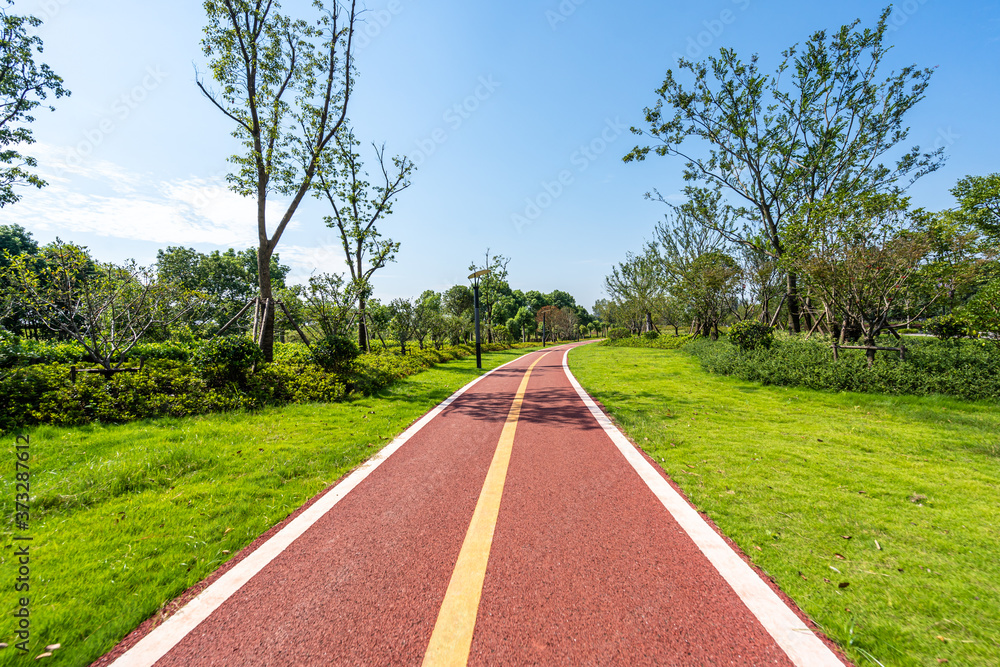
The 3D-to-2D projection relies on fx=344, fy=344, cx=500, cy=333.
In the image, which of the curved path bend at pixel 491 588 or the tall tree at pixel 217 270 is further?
the tall tree at pixel 217 270

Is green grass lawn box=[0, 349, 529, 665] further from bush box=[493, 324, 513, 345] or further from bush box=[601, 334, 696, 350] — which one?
bush box=[493, 324, 513, 345]

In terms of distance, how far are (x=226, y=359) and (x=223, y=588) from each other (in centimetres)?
739

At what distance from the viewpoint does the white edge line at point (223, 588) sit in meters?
1.77

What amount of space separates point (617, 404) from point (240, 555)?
6.90m

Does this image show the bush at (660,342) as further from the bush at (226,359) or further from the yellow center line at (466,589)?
the yellow center line at (466,589)

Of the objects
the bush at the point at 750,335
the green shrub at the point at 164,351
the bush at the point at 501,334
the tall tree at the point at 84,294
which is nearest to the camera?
the tall tree at the point at 84,294

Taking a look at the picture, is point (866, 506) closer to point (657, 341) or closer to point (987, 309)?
point (987, 309)

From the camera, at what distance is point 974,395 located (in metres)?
7.08

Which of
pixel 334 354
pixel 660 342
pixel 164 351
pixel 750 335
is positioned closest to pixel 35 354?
pixel 164 351

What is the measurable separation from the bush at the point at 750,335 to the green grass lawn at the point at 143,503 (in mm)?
13797

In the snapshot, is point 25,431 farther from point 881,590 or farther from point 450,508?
point 881,590

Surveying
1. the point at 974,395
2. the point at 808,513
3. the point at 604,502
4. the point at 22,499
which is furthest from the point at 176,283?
the point at 974,395

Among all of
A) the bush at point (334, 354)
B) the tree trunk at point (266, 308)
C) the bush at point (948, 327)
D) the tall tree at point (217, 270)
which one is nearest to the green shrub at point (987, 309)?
the bush at point (948, 327)

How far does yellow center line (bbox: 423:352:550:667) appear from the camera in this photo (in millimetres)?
1740
